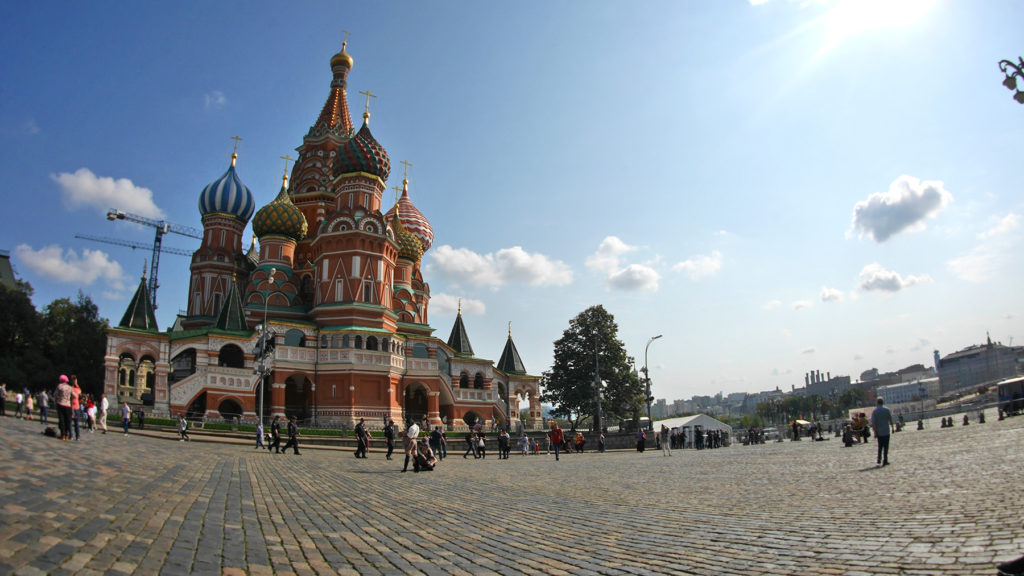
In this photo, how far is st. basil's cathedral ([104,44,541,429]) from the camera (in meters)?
39.5

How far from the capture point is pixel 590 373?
4894 cm

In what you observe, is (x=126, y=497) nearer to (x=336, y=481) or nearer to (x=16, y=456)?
(x=16, y=456)

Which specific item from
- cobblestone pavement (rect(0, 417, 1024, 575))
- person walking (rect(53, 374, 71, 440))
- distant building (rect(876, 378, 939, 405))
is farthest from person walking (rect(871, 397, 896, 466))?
distant building (rect(876, 378, 939, 405))

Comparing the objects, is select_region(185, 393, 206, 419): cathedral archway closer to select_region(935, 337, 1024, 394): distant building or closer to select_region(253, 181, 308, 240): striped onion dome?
select_region(253, 181, 308, 240): striped onion dome

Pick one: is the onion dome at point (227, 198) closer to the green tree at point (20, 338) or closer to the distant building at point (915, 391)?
the green tree at point (20, 338)

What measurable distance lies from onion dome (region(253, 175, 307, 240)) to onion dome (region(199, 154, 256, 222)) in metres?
5.62

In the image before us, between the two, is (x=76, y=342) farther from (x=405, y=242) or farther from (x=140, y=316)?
(x=405, y=242)

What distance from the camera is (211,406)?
36875mm

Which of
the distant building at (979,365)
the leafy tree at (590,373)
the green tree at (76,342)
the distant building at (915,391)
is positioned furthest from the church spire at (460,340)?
the distant building at (915,391)

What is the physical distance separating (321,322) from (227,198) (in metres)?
18.6

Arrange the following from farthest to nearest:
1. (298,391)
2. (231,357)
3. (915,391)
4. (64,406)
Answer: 1. (915,391)
2. (298,391)
3. (231,357)
4. (64,406)

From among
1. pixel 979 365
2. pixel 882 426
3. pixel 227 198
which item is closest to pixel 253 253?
pixel 227 198

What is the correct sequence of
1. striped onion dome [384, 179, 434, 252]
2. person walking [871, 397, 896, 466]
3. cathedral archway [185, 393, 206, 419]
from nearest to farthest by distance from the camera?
person walking [871, 397, 896, 466] → cathedral archway [185, 393, 206, 419] → striped onion dome [384, 179, 434, 252]

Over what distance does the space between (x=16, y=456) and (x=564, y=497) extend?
9.16 metres
